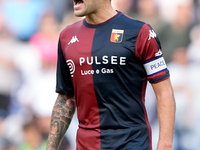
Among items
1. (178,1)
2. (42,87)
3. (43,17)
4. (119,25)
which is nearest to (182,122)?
(178,1)

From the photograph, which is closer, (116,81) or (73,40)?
(116,81)

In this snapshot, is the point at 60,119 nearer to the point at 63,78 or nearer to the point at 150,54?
the point at 63,78

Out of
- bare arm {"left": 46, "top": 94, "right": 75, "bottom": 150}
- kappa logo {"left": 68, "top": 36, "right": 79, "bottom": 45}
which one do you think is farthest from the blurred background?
kappa logo {"left": 68, "top": 36, "right": 79, "bottom": 45}

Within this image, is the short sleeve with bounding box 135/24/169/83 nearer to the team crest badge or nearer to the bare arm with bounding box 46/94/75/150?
the team crest badge

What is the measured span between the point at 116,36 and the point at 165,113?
658mm

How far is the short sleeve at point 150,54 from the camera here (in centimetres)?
255

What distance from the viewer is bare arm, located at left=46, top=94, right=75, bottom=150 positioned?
296 centimetres

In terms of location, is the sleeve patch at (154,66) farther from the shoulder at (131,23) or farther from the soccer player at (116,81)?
the shoulder at (131,23)

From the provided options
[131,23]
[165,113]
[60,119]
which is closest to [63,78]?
[60,119]

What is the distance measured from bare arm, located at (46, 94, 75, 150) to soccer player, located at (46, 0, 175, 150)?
253 millimetres

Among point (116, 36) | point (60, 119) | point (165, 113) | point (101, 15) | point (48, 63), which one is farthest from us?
point (48, 63)

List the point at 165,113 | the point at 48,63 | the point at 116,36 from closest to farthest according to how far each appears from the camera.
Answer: the point at 165,113 → the point at 116,36 → the point at 48,63

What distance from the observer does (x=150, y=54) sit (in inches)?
101

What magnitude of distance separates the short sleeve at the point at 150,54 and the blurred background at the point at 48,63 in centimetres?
297
